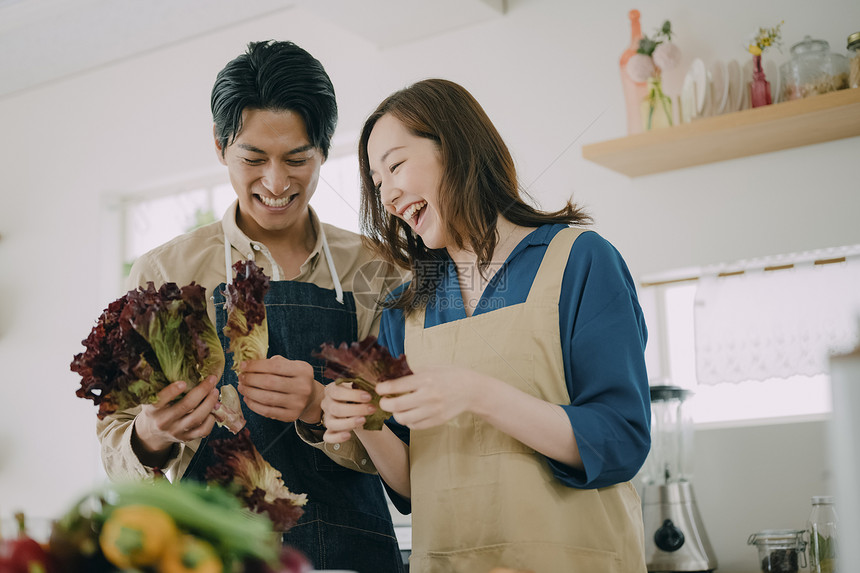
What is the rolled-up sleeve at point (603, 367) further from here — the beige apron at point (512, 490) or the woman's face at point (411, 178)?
the woman's face at point (411, 178)

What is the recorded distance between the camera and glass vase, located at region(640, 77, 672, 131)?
2738mm

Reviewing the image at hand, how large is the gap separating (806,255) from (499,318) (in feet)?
5.55

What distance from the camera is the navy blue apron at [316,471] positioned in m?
1.62

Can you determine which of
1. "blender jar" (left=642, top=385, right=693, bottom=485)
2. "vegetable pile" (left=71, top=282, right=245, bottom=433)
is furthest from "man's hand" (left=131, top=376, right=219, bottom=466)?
"blender jar" (left=642, top=385, right=693, bottom=485)

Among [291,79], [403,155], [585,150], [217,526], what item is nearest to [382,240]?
[403,155]

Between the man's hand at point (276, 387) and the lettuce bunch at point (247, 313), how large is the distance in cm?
3

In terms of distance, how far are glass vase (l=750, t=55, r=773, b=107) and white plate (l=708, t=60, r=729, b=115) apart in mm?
78

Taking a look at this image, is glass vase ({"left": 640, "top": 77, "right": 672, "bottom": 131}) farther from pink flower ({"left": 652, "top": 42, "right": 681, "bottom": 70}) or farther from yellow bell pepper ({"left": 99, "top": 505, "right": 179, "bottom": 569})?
yellow bell pepper ({"left": 99, "top": 505, "right": 179, "bottom": 569})

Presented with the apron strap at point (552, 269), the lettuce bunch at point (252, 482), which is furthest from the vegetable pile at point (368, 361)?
the apron strap at point (552, 269)

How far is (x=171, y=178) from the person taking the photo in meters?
4.15

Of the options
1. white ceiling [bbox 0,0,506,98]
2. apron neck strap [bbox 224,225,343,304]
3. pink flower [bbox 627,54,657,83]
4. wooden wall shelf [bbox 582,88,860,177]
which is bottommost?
apron neck strap [bbox 224,225,343,304]

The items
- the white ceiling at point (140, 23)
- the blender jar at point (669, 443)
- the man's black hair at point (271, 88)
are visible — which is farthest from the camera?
the white ceiling at point (140, 23)

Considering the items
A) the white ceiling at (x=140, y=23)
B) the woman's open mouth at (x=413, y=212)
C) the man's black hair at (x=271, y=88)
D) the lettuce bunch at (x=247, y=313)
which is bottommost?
the lettuce bunch at (x=247, y=313)

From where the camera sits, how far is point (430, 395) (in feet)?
3.84
